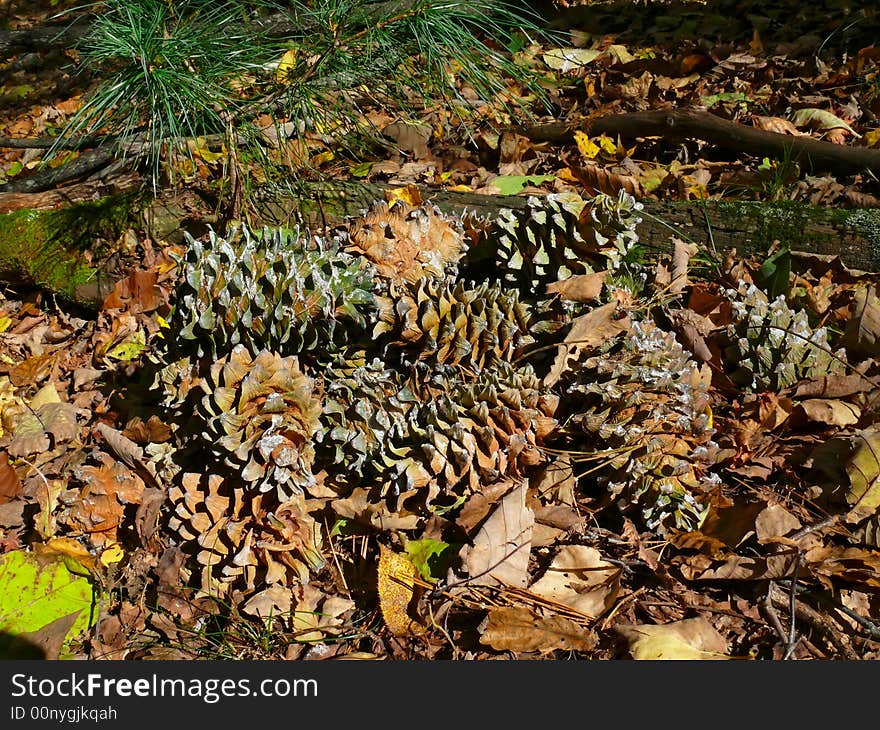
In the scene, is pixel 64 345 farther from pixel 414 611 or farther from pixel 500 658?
pixel 500 658

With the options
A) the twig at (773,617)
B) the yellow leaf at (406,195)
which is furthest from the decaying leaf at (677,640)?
the yellow leaf at (406,195)

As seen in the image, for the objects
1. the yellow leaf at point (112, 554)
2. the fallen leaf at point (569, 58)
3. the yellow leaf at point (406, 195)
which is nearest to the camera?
the yellow leaf at point (112, 554)

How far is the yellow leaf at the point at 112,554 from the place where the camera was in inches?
85.4

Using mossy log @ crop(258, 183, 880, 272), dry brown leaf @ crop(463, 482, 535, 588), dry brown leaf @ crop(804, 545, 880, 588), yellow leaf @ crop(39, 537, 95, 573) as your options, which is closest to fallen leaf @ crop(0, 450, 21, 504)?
yellow leaf @ crop(39, 537, 95, 573)

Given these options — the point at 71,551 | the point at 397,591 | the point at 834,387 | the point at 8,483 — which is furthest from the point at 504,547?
the point at 8,483

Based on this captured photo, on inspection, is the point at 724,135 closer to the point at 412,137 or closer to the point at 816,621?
the point at 412,137

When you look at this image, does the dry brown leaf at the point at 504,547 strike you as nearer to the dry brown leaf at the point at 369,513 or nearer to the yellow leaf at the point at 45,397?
the dry brown leaf at the point at 369,513

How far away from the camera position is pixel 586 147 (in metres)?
3.49

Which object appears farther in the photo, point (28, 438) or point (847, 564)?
point (28, 438)

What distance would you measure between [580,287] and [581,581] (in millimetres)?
861

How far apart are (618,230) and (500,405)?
0.69 meters

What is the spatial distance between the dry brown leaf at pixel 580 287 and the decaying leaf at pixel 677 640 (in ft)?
3.14

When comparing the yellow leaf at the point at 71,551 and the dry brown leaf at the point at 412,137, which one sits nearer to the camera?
the yellow leaf at the point at 71,551

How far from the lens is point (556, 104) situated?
414cm
